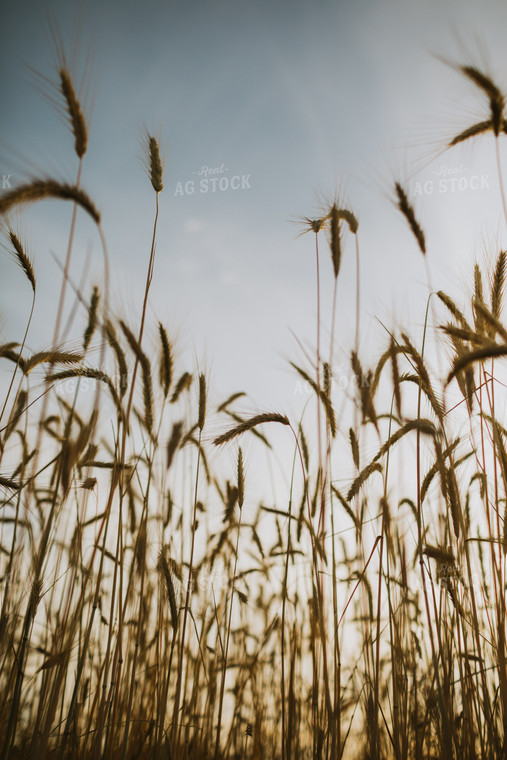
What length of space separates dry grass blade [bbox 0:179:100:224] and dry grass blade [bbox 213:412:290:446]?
106 centimetres

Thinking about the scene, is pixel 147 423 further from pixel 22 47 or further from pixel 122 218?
pixel 22 47

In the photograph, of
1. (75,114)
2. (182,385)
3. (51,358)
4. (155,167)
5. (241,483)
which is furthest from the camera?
(182,385)

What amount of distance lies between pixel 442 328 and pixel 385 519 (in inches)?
33.6

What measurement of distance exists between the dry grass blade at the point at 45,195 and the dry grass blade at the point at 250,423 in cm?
106

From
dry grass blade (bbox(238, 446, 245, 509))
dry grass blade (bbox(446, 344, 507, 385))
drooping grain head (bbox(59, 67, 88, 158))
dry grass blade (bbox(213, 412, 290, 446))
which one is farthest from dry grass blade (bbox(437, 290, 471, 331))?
drooping grain head (bbox(59, 67, 88, 158))

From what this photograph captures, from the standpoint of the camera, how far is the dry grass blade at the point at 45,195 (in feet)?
5.01

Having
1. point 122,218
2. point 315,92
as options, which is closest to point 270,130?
point 315,92

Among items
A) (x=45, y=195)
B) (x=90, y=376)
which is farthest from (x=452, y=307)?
(x=45, y=195)

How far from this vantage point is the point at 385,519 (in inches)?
71.8

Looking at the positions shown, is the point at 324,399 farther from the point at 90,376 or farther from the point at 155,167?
the point at 155,167

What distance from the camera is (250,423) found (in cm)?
207

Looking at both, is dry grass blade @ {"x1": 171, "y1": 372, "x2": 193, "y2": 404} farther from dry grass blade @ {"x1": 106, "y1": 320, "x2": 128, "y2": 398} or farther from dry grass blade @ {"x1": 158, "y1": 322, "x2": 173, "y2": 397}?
dry grass blade @ {"x1": 106, "y1": 320, "x2": 128, "y2": 398}

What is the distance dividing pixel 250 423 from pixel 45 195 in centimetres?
128

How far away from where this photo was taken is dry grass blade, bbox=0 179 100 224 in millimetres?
1527
